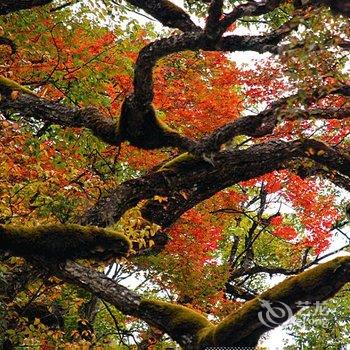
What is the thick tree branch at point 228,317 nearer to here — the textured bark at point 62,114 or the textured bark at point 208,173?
the textured bark at point 208,173

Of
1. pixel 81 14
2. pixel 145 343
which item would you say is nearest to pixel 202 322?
pixel 145 343

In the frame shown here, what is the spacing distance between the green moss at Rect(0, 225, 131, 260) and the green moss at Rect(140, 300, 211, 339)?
88 centimetres

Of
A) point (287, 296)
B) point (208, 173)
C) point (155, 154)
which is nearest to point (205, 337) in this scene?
point (287, 296)

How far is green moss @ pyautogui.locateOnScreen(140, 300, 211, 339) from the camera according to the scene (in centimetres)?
650

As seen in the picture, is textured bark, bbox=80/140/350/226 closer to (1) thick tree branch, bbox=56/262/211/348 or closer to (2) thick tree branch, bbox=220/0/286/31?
(1) thick tree branch, bbox=56/262/211/348

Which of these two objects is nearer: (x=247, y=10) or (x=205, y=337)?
(x=205, y=337)

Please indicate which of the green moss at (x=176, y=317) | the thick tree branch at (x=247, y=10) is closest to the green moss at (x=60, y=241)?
the green moss at (x=176, y=317)

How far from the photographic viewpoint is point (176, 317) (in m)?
6.67

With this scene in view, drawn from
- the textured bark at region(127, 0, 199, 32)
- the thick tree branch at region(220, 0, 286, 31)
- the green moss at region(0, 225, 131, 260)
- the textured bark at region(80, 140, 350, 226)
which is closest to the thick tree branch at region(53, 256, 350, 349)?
the green moss at region(0, 225, 131, 260)

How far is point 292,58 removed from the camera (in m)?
5.05

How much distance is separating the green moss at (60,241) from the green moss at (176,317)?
0.88 meters

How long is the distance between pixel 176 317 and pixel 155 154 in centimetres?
786

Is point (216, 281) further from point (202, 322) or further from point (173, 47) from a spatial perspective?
point (173, 47)

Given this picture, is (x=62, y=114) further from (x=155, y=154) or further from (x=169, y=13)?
(x=155, y=154)
